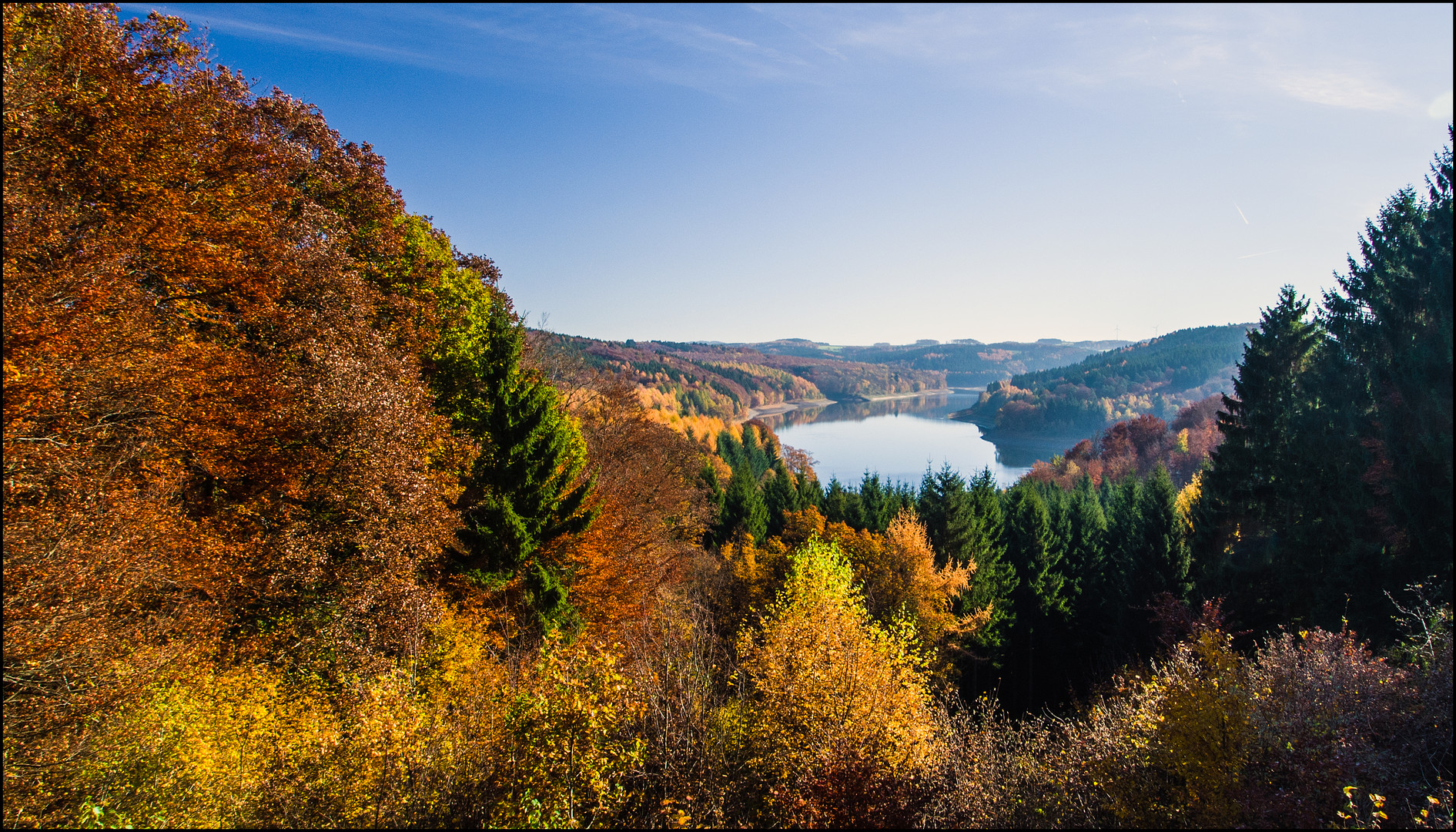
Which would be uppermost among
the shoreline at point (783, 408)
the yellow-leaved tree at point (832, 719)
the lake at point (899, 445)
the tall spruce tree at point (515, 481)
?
the tall spruce tree at point (515, 481)

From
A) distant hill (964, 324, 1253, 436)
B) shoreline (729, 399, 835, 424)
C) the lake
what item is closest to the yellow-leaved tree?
the lake

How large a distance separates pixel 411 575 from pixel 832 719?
30.2 feet

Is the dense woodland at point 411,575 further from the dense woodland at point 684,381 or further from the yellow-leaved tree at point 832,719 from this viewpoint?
the dense woodland at point 684,381

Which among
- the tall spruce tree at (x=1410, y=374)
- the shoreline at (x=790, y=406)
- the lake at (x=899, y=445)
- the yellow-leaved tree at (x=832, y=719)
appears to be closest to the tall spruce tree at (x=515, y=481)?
the yellow-leaved tree at (x=832, y=719)

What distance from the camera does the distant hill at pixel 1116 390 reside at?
115062mm

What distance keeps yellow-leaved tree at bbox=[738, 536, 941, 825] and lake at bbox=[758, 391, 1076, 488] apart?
37899mm

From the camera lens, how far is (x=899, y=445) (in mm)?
101125

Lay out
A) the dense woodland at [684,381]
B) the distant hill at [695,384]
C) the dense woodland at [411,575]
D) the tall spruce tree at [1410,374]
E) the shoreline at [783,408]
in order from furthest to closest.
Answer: the shoreline at [783,408] → the distant hill at [695,384] → the dense woodland at [684,381] → the tall spruce tree at [1410,374] → the dense woodland at [411,575]

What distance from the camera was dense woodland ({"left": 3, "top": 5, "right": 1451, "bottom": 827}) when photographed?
785 centimetres

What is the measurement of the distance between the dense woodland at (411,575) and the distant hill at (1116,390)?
107214 mm

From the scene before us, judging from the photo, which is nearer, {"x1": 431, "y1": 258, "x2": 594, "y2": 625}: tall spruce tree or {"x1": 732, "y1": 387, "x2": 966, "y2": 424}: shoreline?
{"x1": 431, "y1": 258, "x2": 594, "y2": 625}: tall spruce tree

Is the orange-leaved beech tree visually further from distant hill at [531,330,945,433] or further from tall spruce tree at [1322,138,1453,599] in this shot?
tall spruce tree at [1322,138,1453,599]

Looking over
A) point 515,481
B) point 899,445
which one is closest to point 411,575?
point 515,481

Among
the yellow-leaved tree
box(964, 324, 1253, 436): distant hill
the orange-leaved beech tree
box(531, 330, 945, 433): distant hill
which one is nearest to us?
the orange-leaved beech tree
